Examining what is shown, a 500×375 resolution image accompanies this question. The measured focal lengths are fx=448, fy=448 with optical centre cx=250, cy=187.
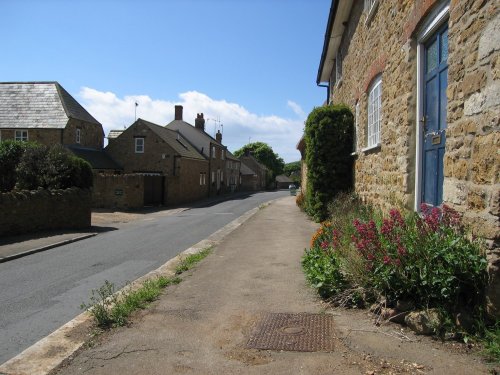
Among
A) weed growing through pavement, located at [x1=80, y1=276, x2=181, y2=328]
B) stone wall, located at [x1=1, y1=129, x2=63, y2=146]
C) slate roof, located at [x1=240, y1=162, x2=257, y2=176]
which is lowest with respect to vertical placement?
weed growing through pavement, located at [x1=80, y1=276, x2=181, y2=328]

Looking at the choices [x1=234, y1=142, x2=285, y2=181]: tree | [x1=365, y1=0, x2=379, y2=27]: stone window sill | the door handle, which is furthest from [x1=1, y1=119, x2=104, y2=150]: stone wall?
[x1=234, y1=142, x2=285, y2=181]: tree

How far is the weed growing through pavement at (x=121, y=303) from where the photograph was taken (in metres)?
4.96

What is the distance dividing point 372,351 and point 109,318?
113 inches

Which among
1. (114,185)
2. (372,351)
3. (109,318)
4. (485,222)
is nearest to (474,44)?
(485,222)

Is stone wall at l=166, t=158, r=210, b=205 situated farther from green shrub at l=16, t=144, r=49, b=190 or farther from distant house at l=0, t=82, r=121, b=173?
green shrub at l=16, t=144, r=49, b=190

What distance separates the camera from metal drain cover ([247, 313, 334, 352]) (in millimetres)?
3986

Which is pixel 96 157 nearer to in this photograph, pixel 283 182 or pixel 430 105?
pixel 430 105

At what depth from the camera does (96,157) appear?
116 feet

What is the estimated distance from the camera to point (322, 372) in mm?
3449

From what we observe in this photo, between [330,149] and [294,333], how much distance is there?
8992mm

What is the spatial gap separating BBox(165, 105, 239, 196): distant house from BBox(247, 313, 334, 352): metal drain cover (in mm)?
42512

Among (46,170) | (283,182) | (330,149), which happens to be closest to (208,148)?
(46,170)

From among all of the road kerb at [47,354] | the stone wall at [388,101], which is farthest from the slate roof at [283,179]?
the road kerb at [47,354]

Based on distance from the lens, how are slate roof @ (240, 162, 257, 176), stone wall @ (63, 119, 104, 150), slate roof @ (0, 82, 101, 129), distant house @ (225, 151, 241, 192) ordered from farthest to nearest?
slate roof @ (240, 162, 257, 176)
distant house @ (225, 151, 241, 192)
stone wall @ (63, 119, 104, 150)
slate roof @ (0, 82, 101, 129)
